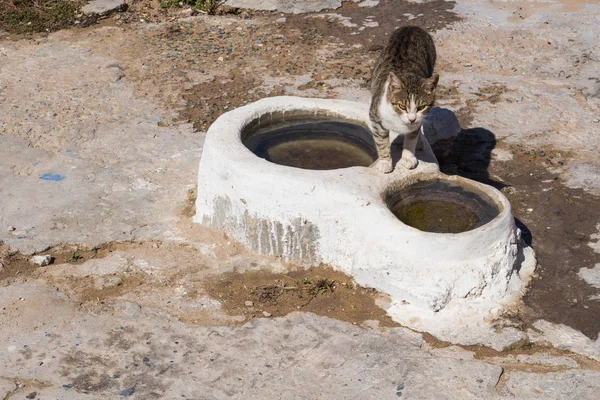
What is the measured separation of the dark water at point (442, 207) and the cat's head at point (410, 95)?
563 mm

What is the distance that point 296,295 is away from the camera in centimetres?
536

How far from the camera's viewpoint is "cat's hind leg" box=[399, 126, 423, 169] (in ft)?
18.9

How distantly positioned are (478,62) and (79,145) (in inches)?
189

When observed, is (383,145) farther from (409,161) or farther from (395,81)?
(395,81)

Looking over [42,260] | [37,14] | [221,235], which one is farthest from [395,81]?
[37,14]

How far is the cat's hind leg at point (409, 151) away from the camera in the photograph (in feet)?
18.9

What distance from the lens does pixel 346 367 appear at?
465 cm

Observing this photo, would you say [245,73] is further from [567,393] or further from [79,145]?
[567,393]

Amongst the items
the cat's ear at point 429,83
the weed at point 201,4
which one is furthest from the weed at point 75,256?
the weed at point 201,4

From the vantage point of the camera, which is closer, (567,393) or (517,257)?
(567,393)

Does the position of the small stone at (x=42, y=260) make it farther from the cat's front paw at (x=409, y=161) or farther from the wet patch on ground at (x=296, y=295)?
the cat's front paw at (x=409, y=161)

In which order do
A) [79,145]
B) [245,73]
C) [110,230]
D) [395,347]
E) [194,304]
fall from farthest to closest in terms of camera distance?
[245,73] < [79,145] < [110,230] < [194,304] < [395,347]

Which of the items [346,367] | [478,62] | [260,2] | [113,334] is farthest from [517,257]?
[260,2]

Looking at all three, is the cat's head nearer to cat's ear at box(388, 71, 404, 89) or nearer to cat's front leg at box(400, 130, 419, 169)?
cat's ear at box(388, 71, 404, 89)
